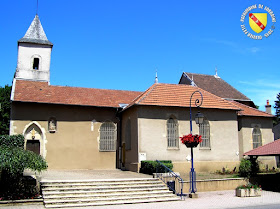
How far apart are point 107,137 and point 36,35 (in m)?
14.0

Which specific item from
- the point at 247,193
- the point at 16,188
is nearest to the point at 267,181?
the point at 247,193

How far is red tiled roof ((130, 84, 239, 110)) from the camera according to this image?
2239cm

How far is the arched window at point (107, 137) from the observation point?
25.1 m

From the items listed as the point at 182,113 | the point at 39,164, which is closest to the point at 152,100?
the point at 182,113

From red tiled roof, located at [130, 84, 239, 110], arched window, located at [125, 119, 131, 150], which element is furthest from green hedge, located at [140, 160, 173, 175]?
red tiled roof, located at [130, 84, 239, 110]

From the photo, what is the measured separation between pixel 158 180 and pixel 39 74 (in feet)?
58.5

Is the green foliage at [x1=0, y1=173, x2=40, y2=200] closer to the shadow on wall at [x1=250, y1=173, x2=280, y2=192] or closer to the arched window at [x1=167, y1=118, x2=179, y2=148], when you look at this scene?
the arched window at [x1=167, y1=118, x2=179, y2=148]

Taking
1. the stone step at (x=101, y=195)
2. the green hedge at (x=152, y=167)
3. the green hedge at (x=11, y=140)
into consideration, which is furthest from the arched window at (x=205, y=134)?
the green hedge at (x=11, y=140)

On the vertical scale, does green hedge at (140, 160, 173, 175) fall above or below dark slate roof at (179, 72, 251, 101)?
below

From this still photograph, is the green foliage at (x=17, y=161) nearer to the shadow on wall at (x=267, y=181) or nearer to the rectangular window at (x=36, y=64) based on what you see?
the shadow on wall at (x=267, y=181)

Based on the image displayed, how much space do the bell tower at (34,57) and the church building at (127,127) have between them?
134 centimetres

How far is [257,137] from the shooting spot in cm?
2631

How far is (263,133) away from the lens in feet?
86.9

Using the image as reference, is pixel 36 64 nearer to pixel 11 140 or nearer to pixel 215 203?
pixel 11 140
